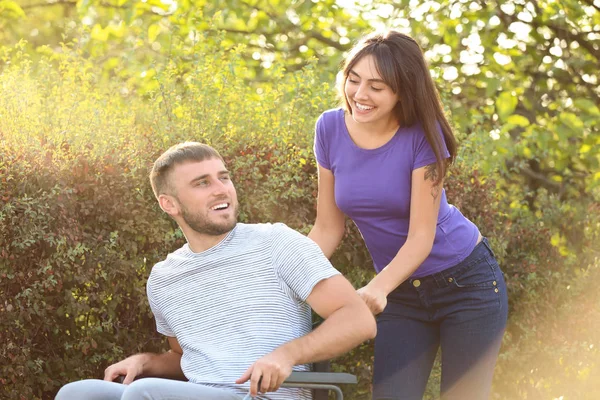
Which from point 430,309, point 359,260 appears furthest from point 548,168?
point 430,309

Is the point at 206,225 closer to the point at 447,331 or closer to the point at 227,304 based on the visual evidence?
the point at 227,304

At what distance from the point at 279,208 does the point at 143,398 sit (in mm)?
1683

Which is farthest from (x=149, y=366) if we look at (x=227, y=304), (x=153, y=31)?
(x=153, y=31)

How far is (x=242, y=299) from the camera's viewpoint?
2.80 meters

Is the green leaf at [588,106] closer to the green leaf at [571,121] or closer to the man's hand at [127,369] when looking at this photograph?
the green leaf at [571,121]

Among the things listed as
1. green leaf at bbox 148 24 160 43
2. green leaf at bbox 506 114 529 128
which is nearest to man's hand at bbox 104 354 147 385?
green leaf at bbox 148 24 160 43

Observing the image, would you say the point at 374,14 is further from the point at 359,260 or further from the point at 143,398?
the point at 143,398

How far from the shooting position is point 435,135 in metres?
2.86

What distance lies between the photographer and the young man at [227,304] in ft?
8.45

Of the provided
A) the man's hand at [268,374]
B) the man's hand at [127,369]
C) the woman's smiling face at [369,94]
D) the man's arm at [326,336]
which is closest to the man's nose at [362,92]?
the woman's smiling face at [369,94]

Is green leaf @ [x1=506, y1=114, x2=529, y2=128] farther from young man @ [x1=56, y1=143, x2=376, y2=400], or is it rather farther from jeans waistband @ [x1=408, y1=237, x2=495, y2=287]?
young man @ [x1=56, y1=143, x2=376, y2=400]

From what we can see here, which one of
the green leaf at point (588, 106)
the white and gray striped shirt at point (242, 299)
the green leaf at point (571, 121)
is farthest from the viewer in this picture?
the green leaf at point (588, 106)

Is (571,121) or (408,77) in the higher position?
(408,77)

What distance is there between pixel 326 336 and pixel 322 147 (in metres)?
0.77
